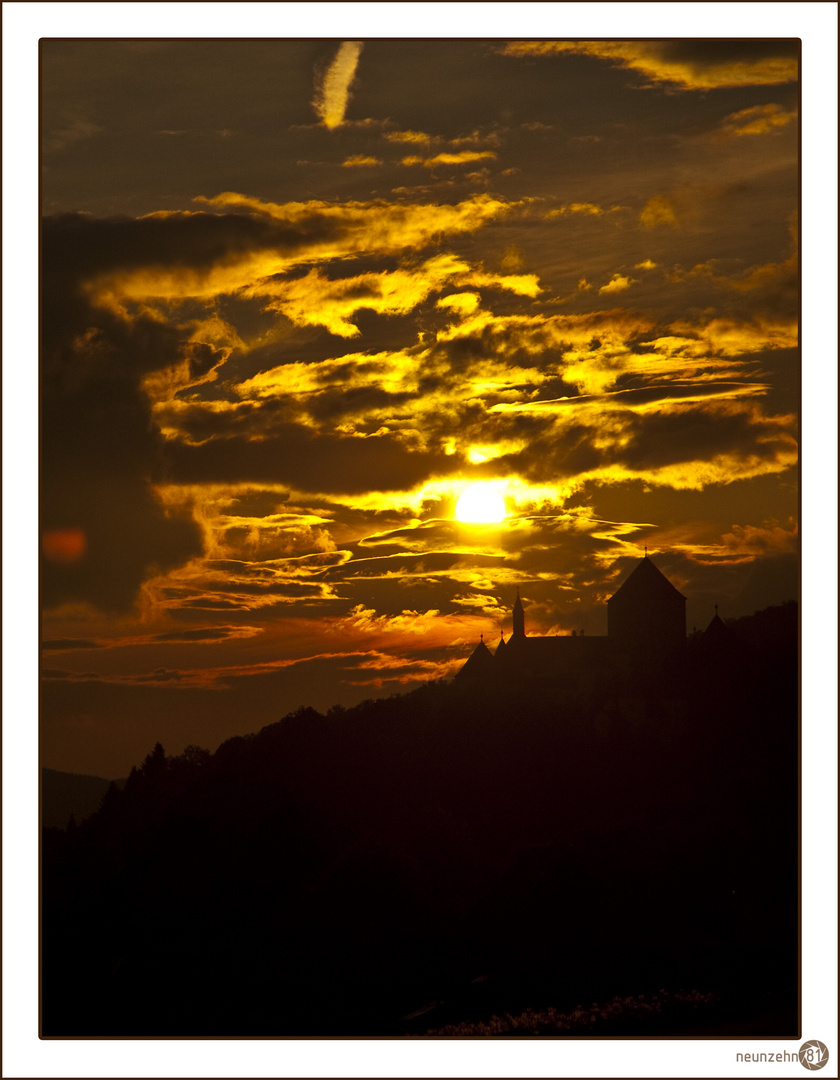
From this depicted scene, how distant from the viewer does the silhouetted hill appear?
7664mm

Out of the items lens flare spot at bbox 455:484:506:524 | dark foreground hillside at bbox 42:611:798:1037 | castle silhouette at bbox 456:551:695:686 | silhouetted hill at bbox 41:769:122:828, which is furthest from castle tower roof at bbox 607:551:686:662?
silhouetted hill at bbox 41:769:122:828

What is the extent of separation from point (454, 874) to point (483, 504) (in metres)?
3.51

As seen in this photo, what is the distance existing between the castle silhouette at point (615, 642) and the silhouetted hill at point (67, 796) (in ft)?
11.4

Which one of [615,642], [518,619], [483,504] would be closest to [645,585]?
[615,642]

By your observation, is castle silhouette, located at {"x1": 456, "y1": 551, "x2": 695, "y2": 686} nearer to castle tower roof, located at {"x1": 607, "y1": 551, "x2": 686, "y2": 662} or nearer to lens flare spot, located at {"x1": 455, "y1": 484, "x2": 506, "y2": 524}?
castle tower roof, located at {"x1": 607, "y1": 551, "x2": 686, "y2": 662}

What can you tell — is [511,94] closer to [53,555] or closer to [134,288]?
[134,288]

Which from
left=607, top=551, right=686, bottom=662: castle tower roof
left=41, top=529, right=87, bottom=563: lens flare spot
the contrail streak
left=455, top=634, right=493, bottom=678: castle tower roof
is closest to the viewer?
the contrail streak

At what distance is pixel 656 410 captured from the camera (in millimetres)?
8852

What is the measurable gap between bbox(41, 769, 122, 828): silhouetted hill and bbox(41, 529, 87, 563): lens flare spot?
6.16 ft

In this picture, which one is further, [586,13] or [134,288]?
[134,288]

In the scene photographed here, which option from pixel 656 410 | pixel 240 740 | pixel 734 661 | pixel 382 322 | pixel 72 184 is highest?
pixel 72 184

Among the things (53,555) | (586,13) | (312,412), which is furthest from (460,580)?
(586,13)

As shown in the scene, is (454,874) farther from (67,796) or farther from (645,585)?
(67,796)

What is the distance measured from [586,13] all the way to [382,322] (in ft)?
10.4
